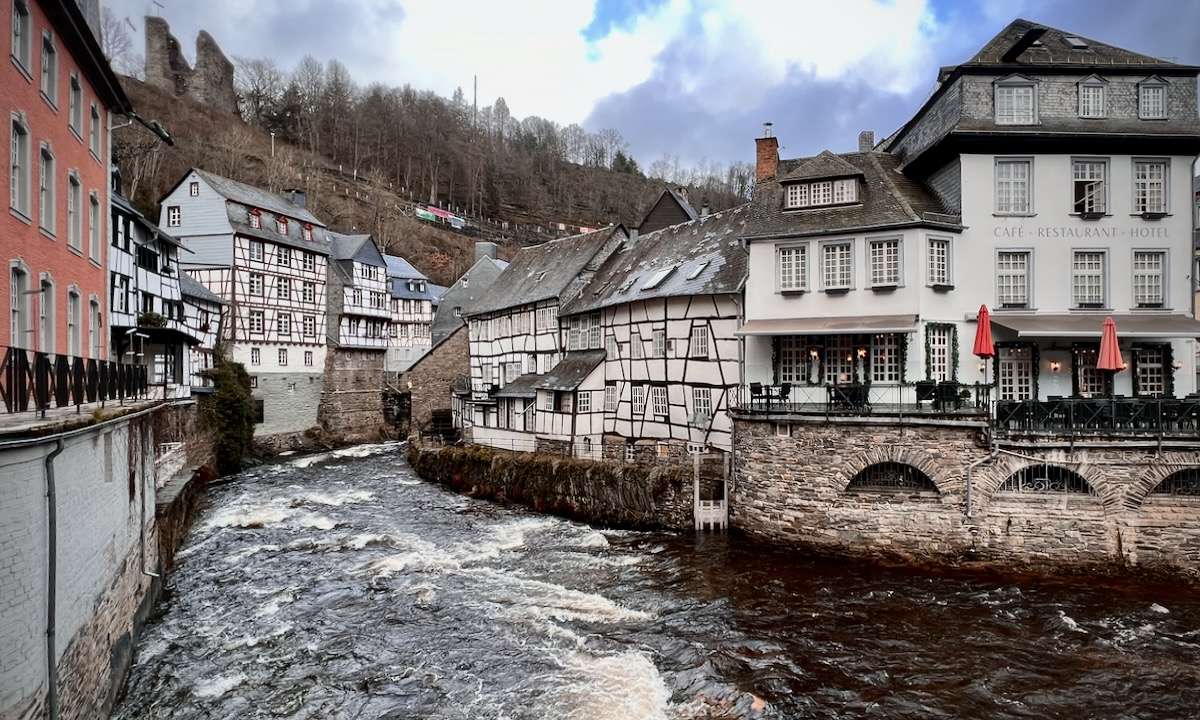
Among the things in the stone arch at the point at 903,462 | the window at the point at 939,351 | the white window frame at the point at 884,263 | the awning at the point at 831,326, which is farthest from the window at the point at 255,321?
the window at the point at 939,351

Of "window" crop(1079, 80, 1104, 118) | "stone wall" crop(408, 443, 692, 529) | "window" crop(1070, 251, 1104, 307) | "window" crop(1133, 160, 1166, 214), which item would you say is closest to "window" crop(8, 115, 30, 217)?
"stone wall" crop(408, 443, 692, 529)

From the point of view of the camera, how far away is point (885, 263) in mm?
18922

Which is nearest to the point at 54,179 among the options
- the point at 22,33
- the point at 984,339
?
the point at 22,33

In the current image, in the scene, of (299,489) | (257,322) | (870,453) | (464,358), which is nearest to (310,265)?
(257,322)

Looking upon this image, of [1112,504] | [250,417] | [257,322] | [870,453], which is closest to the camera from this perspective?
[1112,504]

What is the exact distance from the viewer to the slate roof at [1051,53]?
19109 millimetres

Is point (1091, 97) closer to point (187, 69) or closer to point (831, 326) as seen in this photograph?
point (831, 326)

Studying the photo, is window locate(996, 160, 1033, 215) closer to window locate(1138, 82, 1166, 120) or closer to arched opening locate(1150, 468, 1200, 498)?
window locate(1138, 82, 1166, 120)

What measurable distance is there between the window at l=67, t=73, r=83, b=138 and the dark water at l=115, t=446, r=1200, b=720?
374 inches

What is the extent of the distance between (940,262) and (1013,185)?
292 centimetres

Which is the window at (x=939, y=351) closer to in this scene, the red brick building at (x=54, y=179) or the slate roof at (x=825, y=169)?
the slate roof at (x=825, y=169)

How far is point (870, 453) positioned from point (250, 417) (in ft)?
90.7

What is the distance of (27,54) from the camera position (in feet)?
36.3

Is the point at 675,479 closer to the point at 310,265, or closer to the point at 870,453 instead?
the point at 870,453
